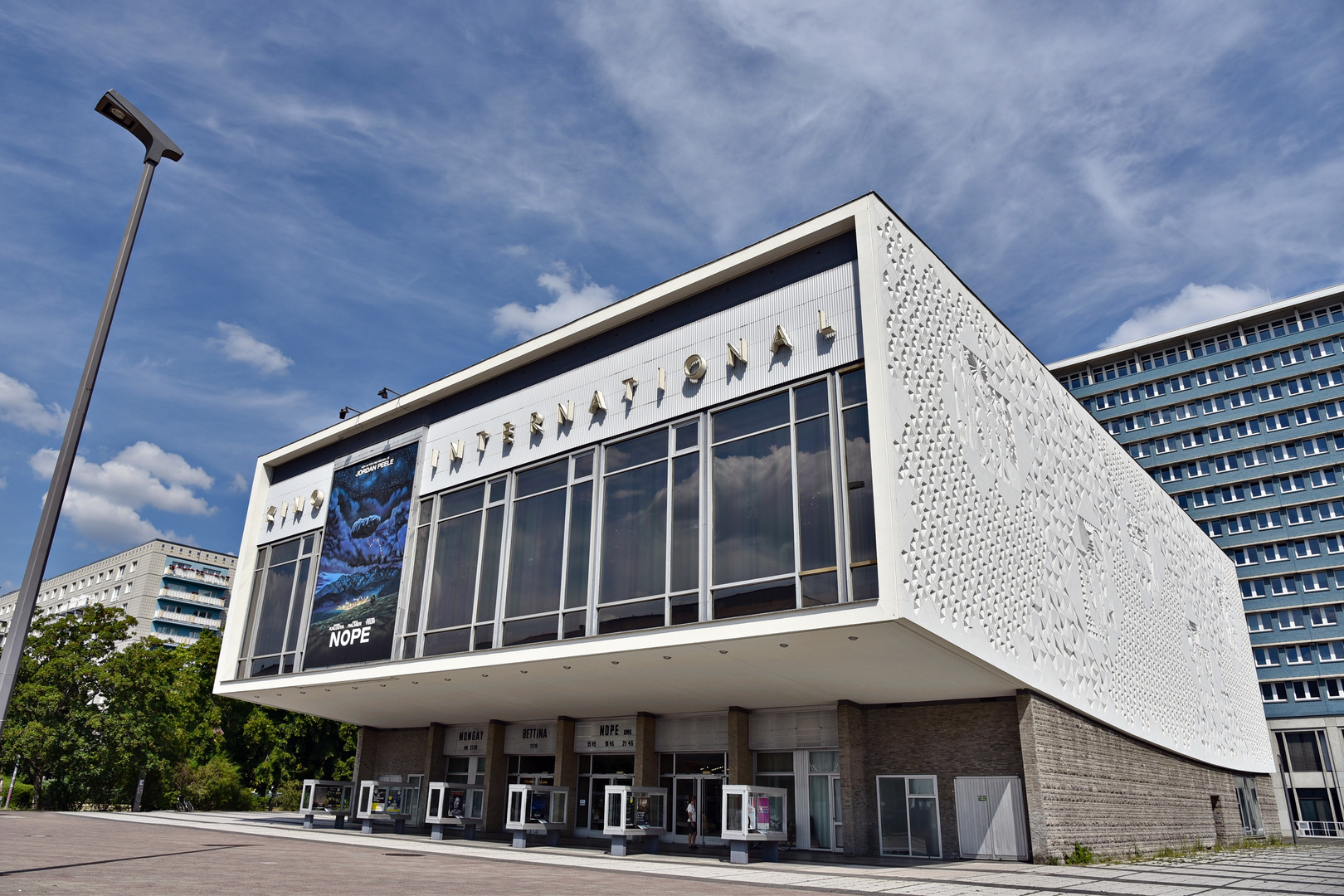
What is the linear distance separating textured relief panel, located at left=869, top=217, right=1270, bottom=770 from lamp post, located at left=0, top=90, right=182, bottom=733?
13.1 meters

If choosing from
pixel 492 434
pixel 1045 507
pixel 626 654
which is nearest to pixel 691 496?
pixel 626 654

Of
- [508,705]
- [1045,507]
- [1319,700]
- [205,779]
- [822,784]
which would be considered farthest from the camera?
[1319,700]

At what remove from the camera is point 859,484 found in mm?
18094

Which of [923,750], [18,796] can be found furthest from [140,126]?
[18,796]

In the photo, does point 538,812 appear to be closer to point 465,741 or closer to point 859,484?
point 465,741

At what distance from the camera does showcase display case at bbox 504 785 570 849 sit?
24.6 meters

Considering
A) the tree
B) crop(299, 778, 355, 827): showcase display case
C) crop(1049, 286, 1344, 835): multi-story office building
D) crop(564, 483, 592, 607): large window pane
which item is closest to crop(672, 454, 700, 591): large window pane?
crop(564, 483, 592, 607): large window pane

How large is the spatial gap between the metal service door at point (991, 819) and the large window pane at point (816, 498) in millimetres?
7805

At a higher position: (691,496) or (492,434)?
(492,434)

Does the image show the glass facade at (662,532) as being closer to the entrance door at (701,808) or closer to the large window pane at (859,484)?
the large window pane at (859,484)

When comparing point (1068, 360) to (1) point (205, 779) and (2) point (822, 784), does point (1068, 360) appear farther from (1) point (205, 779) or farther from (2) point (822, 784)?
(1) point (205, 779)

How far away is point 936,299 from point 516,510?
41.4 ft

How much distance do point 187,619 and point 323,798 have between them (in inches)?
3043

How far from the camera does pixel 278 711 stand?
52031 mm
